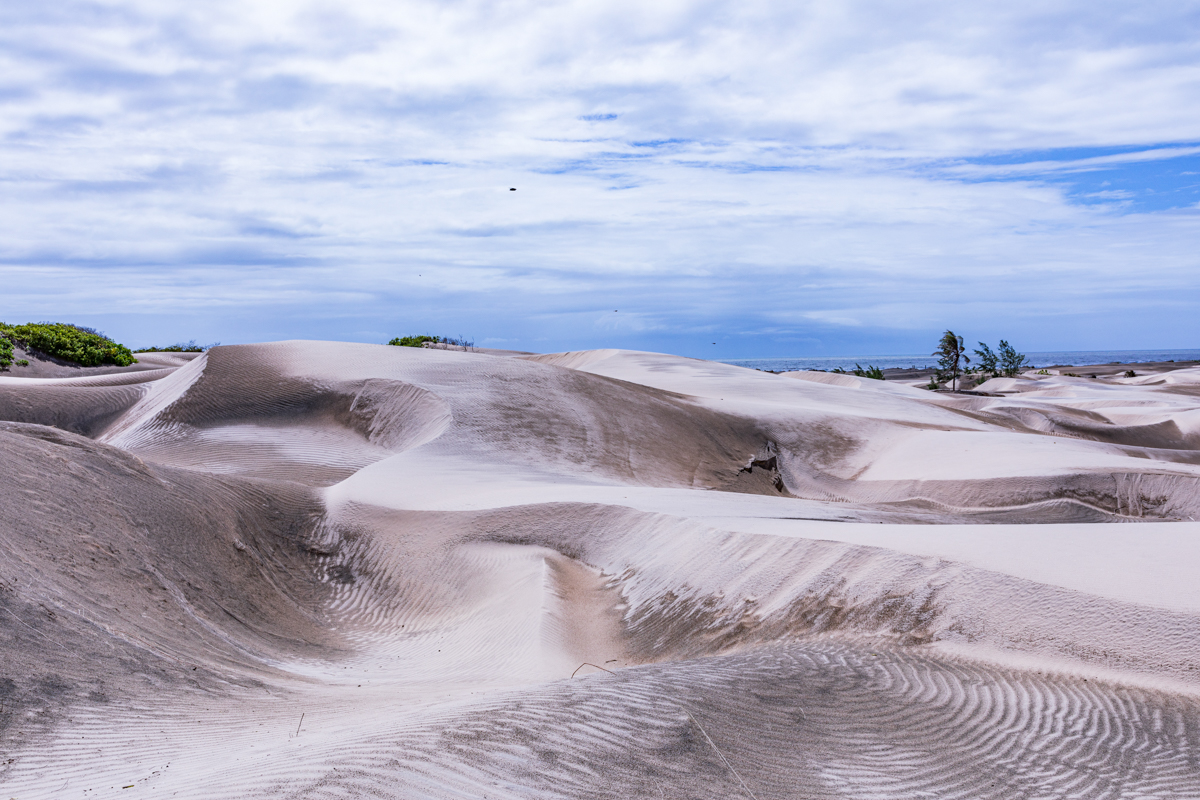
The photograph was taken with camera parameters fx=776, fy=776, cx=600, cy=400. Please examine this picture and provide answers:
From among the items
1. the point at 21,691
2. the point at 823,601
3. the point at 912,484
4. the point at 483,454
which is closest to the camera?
the point at 21,691

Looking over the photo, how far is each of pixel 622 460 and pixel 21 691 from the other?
12882mm

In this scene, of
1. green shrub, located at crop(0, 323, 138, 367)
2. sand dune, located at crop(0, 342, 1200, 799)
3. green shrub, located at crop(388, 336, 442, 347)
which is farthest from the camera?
green shrub, located at crop(388, 336, 442, 347)

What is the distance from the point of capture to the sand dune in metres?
4.07

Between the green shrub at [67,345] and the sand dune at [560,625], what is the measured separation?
1502 cm

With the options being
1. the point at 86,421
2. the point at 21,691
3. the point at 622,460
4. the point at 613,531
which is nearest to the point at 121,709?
the point at 21,691

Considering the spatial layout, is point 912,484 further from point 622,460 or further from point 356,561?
point 356,561

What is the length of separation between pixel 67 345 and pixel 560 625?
2853 cm

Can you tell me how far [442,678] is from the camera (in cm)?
717

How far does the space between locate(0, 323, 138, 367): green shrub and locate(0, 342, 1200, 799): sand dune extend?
15020mm

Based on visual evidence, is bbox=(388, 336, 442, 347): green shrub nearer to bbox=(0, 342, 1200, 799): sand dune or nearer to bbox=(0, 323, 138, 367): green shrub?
bbox=(0, 323, 138, 367): green shrub

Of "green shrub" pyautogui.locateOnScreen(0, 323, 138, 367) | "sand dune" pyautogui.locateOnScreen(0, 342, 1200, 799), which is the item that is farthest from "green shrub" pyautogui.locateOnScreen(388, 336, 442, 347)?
"sand dune" pyautogui.locateOnScreen(0, 342, 1200, 799)


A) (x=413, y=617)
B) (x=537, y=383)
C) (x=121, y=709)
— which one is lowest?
(x=413, y=617)

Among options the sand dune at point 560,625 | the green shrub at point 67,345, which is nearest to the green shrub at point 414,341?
the green shrub at point 67,345

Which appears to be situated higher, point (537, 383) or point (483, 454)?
point (537, 383)
